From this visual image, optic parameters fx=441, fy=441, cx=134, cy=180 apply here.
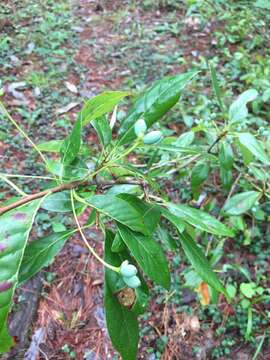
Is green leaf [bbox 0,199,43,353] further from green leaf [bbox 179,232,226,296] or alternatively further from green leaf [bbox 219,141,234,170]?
green leaf [bbox 219,141,234,170]

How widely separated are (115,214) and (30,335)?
1.17m

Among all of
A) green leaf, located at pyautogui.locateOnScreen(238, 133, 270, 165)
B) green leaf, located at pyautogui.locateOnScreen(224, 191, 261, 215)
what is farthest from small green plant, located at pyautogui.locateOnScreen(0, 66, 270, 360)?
green leaf, located at pyautogui.locateOnScreen(224, 191, 261, 215)

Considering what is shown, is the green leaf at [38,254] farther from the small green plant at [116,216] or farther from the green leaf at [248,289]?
the green leaf at [248,289]

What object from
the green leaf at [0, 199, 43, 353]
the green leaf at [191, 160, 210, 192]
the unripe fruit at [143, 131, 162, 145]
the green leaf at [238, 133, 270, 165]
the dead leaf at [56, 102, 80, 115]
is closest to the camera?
the green leaf at [0, 199, 43, 353]

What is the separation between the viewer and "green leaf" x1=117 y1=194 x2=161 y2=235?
0.89 m

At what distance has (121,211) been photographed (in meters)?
0.77

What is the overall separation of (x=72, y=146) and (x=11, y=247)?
0.26 metres

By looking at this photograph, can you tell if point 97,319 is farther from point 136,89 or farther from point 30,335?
point 136,89

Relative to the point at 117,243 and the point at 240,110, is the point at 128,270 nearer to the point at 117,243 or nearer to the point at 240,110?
the point at 117,243

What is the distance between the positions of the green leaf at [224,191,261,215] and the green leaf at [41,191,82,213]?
0.90 meters

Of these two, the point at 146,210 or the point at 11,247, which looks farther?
the point at 146,210

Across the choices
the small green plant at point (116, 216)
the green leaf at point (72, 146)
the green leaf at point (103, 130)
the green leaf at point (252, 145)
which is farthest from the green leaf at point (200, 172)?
the green leaf at point (72, 146)

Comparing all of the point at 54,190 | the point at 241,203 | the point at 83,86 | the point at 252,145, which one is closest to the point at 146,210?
the point at 54,190

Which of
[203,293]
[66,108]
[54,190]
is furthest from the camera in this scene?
[66,108]
